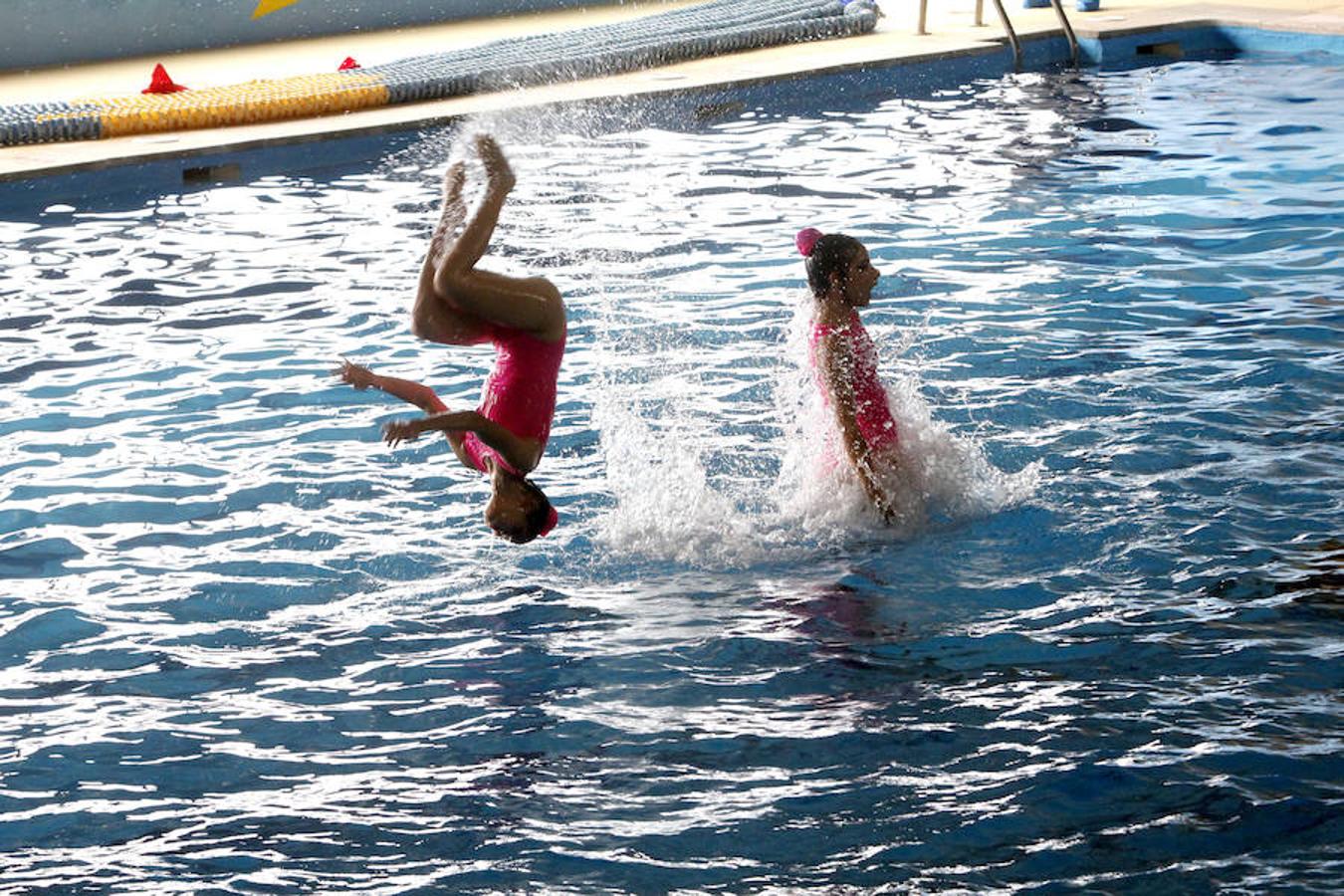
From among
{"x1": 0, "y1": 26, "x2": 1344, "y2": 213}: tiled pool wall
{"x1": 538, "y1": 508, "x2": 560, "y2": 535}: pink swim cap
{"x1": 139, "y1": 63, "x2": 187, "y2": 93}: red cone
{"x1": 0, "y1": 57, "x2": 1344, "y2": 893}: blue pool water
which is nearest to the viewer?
{"x1": 0, "y1": 57, "x2": 1344, "y2": 893}: blue pool water

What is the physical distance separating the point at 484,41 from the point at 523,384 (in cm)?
1072

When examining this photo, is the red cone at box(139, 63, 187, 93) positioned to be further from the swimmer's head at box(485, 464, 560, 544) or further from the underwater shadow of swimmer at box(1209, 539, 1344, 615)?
the underwater shadow of swimmer at box(1209, 539, 1344, 615)

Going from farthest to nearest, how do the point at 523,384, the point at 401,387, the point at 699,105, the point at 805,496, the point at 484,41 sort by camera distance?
the point at 484,41 < the point at 699,105 < the point at 805,496 < the point at 401,387 < the point at 523,384

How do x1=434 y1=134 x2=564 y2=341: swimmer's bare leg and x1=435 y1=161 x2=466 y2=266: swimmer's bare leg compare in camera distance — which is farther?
x1=435 y1=161 x2=466 y2=266: swimmer's bare leg

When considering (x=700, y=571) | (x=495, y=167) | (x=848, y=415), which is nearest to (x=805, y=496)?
(x=848, y=415)

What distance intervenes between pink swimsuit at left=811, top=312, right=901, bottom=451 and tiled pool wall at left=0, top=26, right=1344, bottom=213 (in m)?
6.64

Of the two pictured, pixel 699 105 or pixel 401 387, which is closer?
pixel 401 387

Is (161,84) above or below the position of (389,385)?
above

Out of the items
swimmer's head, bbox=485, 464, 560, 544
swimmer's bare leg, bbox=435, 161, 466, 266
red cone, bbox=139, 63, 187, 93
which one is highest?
red cone, bbox=139, 63, 187, 93

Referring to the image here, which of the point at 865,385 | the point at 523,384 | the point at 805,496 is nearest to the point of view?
the point at 523,384

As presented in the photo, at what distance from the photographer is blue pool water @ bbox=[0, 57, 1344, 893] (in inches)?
148

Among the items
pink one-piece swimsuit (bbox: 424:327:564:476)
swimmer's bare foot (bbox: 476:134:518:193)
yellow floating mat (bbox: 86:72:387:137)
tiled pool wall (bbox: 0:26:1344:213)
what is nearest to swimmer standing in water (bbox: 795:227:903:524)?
pink one-piece swimsuit (bbox: 424:327:564:476)

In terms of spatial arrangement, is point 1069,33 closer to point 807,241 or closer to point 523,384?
point 807,241

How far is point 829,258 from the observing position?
5227mm
